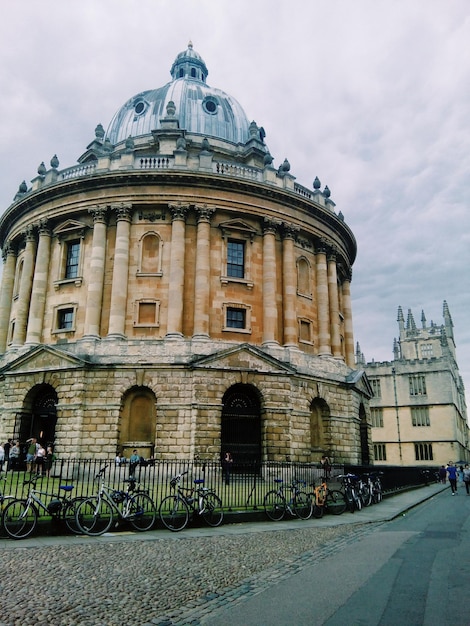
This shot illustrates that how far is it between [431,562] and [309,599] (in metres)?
3.88

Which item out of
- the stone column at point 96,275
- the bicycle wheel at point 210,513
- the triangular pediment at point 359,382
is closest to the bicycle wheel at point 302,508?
the bicycle wheel at point 210,513

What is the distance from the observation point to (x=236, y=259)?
31094 mm

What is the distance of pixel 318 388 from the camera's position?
30406 millimetres

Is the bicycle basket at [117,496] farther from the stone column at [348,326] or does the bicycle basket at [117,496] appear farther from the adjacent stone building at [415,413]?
the adjacent stone building at [415,413]

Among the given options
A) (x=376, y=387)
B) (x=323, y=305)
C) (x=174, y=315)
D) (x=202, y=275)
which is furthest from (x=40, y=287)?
(x=376, y=387)

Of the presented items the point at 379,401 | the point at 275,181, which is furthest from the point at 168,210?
the point at 379,401

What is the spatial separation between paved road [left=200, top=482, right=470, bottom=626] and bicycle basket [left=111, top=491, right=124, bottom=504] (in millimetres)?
5348

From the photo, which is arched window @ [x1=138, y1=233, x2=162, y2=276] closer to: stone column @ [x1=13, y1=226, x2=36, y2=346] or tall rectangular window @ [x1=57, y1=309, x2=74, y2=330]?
tall rectangular window @ [x1=57, y1=309, x2=74, y2=330]

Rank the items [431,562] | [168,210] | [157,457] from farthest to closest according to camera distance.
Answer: [168,210], [157,457], [431,562]

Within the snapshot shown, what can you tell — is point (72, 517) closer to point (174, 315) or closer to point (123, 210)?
point (174, 315)

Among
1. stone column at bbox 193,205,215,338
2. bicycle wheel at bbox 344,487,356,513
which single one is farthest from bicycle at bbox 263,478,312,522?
stone column at bbox 193,205,215,338

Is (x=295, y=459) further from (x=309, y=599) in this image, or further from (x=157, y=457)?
(x=309, y=599)

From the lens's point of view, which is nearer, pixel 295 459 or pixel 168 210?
pixel 295 459

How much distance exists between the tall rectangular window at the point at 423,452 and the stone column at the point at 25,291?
165 feet
